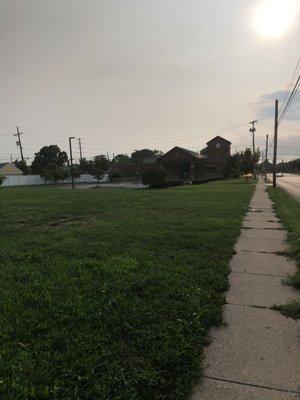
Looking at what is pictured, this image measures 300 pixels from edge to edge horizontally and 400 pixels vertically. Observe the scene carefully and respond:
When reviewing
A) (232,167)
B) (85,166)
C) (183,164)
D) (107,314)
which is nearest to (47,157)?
(85,166)

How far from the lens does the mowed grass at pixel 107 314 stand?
9.43 ft

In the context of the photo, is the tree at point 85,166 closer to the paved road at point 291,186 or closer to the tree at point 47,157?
the tree at point 47,157

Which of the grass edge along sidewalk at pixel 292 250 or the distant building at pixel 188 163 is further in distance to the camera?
the distant building at pixel 188 163

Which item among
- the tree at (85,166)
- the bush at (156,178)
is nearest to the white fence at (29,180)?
the tree at (85,166)

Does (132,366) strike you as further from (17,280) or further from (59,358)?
Result: (17,280)

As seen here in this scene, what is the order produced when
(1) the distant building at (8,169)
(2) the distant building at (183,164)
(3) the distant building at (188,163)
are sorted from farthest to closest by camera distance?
(1) the distant building at (8,169) < (3) the distant building at (188,163) < (2) the distant building at (183,164)

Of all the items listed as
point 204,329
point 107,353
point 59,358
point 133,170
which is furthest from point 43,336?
point 133,170

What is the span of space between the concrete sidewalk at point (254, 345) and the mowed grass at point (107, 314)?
0.15 metres

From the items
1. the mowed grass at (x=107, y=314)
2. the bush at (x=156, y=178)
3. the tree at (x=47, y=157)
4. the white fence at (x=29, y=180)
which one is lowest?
the white fence at (x=29, y=180)

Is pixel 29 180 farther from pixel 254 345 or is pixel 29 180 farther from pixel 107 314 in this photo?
pixel 254 345

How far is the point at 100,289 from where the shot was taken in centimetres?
469

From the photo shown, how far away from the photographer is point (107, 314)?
156 inches

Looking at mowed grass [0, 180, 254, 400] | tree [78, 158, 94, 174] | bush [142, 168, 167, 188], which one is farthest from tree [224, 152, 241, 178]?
mowed grass [0, 180, 254, 400]

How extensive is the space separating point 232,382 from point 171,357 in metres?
0.54
